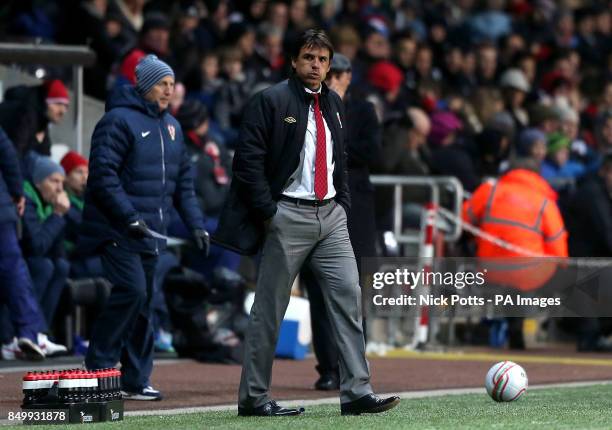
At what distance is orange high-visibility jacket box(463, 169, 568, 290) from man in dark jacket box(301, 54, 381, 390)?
4624 mm

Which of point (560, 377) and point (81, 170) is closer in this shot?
point (560, 377)

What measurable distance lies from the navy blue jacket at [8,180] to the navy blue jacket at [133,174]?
1.82 metres

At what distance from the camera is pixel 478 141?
61.0ft

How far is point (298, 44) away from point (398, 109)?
9.91 meters

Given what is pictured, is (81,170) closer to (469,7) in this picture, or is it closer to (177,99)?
(177,99)

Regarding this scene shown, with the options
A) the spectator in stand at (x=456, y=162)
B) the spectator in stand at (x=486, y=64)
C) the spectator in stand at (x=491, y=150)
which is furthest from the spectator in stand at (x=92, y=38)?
the spectator in stand at (x=486, y=64)

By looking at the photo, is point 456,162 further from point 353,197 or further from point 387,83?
point 353,197

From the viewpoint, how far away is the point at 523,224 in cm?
1658

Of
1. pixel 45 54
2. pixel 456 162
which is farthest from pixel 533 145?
pixel 45 54

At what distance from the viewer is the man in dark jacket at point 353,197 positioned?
38.9 feet

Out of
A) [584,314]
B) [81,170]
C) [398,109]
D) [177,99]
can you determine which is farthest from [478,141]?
[81,170]

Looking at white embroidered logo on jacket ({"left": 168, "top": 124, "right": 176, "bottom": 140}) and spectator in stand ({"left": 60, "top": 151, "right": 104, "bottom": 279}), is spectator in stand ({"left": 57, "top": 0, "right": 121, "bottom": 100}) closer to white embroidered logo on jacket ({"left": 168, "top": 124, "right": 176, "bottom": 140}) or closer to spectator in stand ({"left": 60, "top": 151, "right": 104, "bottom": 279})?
spectator in stand ({"left": 60, "top": 151, "right": 104, "bottom": 279})

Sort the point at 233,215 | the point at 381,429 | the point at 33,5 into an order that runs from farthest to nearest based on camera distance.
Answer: the point at 33,5 → the point at 233,215 → the point at 381,429

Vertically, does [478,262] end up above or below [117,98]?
below
